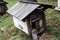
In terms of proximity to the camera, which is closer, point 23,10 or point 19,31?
point 23,10

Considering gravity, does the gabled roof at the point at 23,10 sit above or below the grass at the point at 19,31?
above

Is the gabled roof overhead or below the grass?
overhead

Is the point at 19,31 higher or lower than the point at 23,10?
lower

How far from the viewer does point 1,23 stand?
9109 millimetres

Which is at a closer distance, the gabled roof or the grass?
the gabled roof

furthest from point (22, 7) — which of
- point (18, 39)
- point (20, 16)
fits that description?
point (18, 39)

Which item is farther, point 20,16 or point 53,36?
point 53,36

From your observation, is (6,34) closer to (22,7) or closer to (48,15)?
(22,7)

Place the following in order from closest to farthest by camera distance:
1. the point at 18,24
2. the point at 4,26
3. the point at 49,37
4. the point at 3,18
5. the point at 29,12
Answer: the point at 29,12 → the point at 49,37 → the point at 18,24 → the point at 4,26 → the point at 3,18

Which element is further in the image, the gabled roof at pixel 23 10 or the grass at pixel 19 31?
the grass at pixel 19 31

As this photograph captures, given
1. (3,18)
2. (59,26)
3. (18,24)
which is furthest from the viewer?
(3,18)

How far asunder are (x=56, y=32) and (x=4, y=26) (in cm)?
314

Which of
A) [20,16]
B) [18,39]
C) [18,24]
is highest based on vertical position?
[20,16]

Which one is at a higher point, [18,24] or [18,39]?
[18,24]
